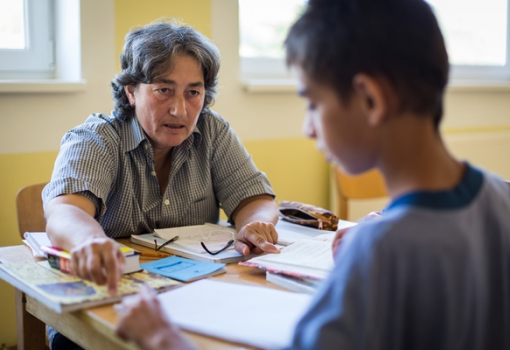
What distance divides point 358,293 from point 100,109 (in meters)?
2.08

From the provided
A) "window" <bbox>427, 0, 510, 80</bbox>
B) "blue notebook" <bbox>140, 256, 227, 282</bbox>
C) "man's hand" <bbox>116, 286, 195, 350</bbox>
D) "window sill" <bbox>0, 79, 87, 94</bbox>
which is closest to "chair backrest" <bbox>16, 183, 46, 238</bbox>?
"window sill" <bbox>0, 79, 87, 94</bbox>

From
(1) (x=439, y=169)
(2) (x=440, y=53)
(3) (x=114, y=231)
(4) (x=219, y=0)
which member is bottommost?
(3) (x=114, y=231)

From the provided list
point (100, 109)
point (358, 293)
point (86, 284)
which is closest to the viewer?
point (358, 293)

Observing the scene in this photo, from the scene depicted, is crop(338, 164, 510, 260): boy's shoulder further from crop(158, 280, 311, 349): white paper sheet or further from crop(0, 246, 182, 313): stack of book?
crop(0, 246, 182, 313): stack of book

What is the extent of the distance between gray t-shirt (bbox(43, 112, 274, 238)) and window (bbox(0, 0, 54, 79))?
34.2 inches

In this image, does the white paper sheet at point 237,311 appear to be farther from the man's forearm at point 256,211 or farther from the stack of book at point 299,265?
the man's forearm at point 256,211

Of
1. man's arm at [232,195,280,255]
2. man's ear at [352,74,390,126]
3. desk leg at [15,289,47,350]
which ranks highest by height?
man's ear at [352,74,390,126]

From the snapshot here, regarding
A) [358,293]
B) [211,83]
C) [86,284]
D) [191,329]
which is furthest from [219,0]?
[358,293]

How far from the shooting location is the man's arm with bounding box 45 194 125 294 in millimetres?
1239

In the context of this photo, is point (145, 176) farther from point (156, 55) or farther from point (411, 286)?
point (411, 286)

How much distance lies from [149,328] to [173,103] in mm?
1052

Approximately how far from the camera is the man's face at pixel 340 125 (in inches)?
33.8

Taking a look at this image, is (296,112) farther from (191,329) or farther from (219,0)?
(191,329)

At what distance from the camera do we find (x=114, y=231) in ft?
6.20
